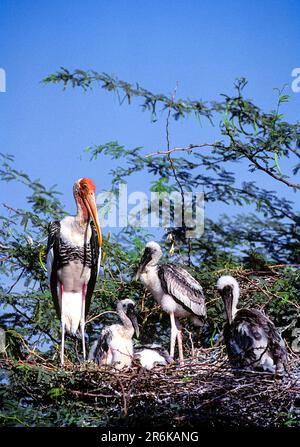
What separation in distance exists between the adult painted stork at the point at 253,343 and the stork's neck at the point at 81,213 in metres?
1.78

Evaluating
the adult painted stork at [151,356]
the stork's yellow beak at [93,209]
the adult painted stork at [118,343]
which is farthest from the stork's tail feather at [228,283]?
the stork's yellow beak at [93,209]

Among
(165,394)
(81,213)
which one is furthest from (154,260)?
(165,394)

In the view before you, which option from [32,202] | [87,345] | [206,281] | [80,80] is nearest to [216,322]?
[206,281]

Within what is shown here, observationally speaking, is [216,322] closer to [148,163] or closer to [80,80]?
[148,163]

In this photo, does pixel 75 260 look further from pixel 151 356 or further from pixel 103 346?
pixel 151 356

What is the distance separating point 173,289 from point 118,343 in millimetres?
769

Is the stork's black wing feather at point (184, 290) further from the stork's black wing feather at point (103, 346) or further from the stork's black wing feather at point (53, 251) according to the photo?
the stork's black wing feather at point (53, 251)

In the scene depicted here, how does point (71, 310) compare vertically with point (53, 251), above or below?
below

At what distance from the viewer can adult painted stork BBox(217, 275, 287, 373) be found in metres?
7.60

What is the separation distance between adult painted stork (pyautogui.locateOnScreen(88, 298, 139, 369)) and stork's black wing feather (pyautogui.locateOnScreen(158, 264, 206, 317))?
408mm

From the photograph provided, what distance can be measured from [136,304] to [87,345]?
616 millimetres

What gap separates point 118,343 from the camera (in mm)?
8516

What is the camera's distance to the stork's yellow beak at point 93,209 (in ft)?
29.9
